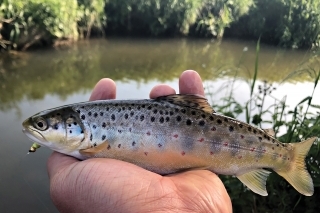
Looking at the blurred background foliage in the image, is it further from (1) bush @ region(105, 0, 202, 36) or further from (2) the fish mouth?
(2) the fish mouth

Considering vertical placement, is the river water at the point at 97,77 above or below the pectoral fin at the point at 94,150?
below

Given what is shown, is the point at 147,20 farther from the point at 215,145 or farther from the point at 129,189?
the point at 129,189

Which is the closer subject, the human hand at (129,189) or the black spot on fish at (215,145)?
the human hand at (129,189)

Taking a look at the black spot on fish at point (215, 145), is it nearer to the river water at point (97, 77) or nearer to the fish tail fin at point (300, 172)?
the fish tail fin at point (300, 172)

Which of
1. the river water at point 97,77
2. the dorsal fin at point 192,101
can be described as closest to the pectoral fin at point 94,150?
the dorsal fin at point 192,101

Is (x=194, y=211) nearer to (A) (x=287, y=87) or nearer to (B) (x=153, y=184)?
(B) (x=153, y=184)

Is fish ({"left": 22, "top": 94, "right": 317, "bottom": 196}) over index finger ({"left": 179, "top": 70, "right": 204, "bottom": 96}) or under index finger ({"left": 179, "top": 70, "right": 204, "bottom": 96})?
under

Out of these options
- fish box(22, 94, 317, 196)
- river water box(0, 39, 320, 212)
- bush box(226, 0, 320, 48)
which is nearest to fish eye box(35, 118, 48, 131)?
fish box(22, 94, 317, 196)
